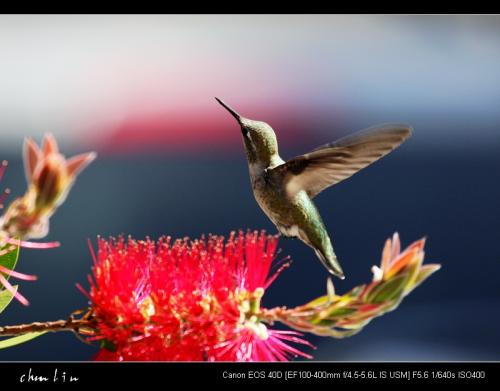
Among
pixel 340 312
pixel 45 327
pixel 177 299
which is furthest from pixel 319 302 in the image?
pixel 45 327

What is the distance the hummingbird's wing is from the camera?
28.5 inches

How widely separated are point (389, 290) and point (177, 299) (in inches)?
9.1

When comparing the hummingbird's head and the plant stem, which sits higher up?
the hummingbird's head

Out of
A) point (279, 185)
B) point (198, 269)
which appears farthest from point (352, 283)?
point (198, 269)

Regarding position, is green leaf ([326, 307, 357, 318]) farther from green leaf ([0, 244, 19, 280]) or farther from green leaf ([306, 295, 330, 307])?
green leaf ([0, 244, 19, 280])

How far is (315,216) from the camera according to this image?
90 centimetres

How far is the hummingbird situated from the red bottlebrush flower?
0.12 metres

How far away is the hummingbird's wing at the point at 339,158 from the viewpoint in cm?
72

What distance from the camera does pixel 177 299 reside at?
0.70 m

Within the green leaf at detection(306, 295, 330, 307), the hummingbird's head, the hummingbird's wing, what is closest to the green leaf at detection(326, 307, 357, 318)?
the green leaf at detection(306, 295, 330, 307)
